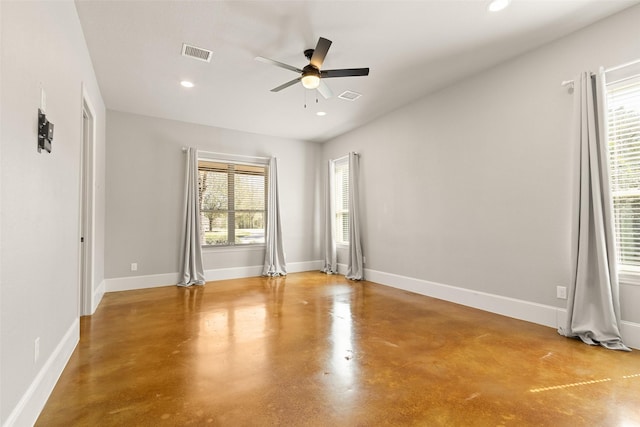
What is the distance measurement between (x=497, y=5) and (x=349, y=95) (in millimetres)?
2172

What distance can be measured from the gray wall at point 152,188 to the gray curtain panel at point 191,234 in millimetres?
205

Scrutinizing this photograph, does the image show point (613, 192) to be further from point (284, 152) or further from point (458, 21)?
point (284, 152)

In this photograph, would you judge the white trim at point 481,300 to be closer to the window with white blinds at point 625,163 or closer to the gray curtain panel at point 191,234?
the window with white blinds at point 625,163

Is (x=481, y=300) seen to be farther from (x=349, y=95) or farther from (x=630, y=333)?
(x=349, y=95)

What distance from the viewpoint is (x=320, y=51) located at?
2930 mm

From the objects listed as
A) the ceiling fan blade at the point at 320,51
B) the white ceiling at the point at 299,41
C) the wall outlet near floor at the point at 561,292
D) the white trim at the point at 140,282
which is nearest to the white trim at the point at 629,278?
the wall outlet near floor at the point at 561,292

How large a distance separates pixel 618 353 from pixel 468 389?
1.60 metres

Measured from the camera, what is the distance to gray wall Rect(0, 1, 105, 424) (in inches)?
57.6

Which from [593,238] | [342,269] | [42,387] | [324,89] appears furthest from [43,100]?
[342,269]

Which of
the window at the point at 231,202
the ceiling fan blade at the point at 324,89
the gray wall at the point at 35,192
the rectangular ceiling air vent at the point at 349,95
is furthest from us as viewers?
the window at the point at 231,202

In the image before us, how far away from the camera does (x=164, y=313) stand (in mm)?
3820

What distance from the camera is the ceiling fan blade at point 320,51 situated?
2.77 metres

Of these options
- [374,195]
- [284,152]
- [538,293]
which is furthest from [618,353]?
[284,152]

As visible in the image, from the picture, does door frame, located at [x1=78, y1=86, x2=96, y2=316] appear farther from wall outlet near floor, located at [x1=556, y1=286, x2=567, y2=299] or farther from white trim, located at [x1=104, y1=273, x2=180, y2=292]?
wall outlet near floor, located at [x1=556, y1=286, x2=567, y2=299]
